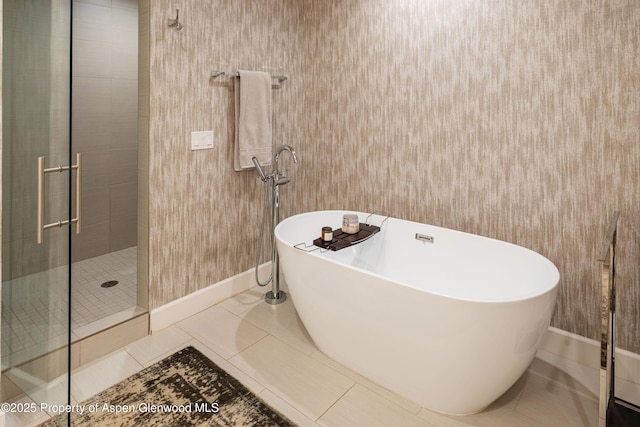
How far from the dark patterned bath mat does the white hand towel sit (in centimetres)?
140

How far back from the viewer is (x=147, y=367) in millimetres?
2102

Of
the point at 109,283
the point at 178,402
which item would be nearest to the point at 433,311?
the point at 178,402

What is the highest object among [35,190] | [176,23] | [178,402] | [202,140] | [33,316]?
[176,23]

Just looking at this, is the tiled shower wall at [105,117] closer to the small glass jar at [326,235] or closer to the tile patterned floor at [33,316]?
the tile patterned floor at [33,316]

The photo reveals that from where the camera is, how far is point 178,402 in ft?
6.07

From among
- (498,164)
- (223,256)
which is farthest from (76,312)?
(498,164)

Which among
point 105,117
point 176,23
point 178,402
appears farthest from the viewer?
point 105,117

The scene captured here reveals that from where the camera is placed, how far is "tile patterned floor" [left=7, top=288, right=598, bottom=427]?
1.78 meters

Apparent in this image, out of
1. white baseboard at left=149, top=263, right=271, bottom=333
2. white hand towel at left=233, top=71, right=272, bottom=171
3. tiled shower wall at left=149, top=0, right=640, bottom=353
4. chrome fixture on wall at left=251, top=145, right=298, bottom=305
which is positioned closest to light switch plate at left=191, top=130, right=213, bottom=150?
tiled shower wall at left=149, top=0, right=640, bottom=353

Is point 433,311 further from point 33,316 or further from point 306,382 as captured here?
point 33,316

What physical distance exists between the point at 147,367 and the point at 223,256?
37.0 inches

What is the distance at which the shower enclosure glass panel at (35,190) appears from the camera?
142cm

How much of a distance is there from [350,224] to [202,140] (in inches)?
44.5

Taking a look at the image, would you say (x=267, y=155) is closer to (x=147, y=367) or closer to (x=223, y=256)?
(x=223, y=256)
